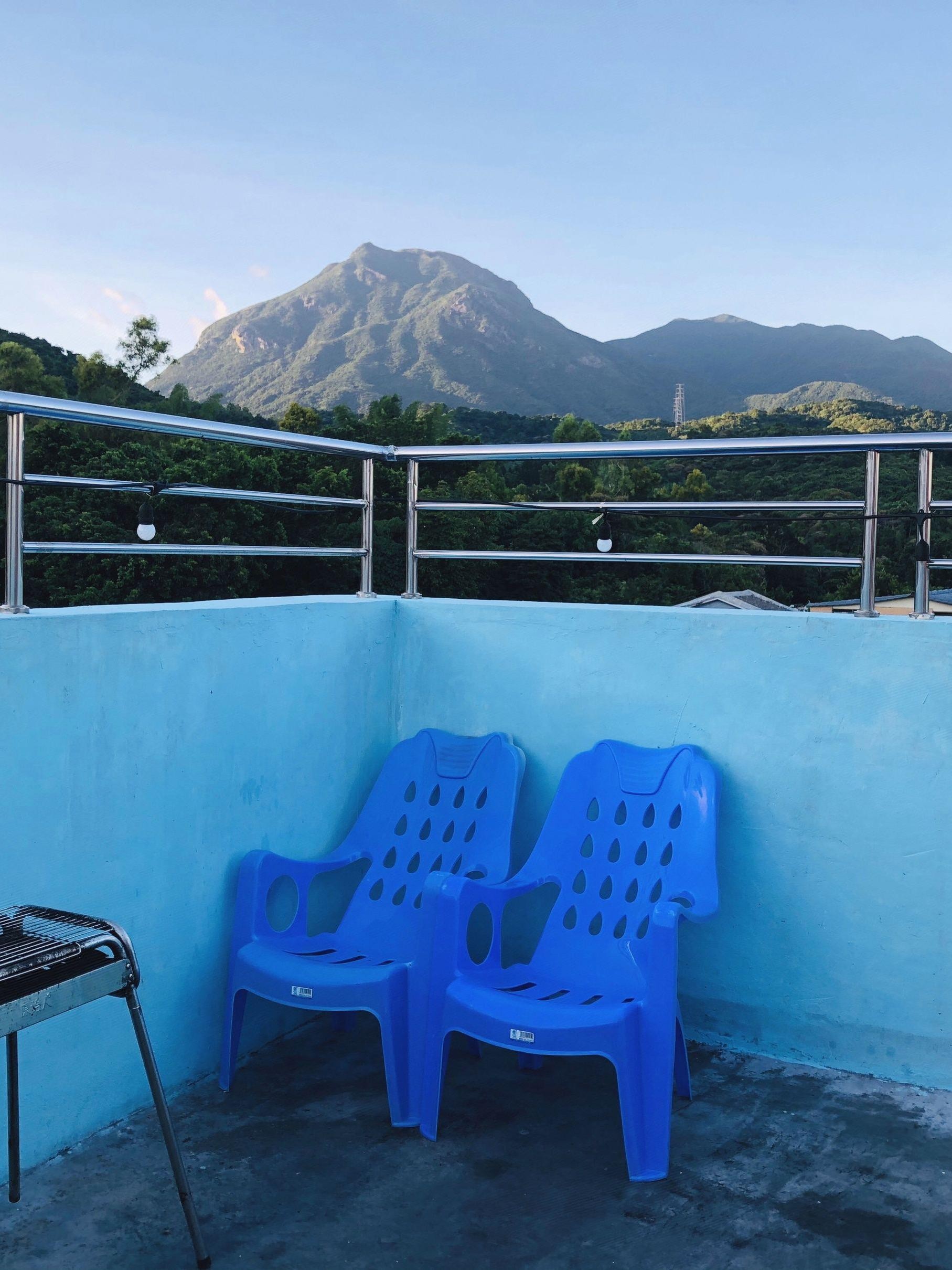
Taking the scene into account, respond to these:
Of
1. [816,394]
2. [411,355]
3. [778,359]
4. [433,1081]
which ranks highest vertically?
[778,359]

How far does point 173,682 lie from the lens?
251 centimetres

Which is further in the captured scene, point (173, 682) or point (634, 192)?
point (634, 192)

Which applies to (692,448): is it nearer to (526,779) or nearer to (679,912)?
(526,779)

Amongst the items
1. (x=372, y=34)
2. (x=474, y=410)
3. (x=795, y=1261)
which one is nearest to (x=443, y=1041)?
(x=795, y=1261)

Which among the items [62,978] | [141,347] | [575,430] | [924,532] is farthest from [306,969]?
[141,347]

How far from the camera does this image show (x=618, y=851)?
107 inches

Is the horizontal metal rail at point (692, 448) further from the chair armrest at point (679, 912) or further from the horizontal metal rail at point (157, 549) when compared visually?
the chair armrest at point (679, 912)

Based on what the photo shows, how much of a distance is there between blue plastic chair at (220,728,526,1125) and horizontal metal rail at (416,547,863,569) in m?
0.52

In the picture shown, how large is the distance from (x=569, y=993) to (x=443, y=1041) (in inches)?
11.9

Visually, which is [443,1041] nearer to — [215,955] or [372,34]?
[215,955]

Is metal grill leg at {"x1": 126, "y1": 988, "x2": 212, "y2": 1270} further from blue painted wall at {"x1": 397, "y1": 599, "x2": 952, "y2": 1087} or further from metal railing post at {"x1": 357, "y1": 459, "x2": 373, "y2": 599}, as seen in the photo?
metal railing post at {"x1": 357, "y1": 459, "x2": 373, "y2": 599}

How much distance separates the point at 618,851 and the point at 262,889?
909 mm

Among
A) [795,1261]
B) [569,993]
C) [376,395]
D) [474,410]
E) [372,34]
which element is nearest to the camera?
[795,1261]

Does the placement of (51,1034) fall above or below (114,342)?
below
